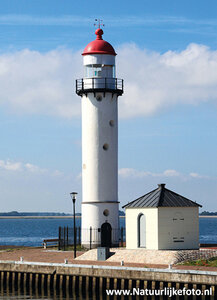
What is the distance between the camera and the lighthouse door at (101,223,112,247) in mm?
50688

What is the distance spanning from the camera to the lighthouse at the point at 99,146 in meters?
50.6

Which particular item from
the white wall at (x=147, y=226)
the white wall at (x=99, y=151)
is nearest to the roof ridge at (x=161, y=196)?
the white wall at (x=147, y=226)

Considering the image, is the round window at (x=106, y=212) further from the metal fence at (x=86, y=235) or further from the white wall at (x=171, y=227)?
the white wall at (x=171, y=227)

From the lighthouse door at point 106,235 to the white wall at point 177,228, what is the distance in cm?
784

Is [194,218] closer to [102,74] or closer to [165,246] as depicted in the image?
[165,246]

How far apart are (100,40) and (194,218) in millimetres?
16573

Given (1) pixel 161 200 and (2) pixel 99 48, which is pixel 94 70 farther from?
(1) pixel 161 200

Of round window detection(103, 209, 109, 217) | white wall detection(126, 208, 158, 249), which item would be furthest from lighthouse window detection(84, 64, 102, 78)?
white wall detection(126, 208, 158, 249)

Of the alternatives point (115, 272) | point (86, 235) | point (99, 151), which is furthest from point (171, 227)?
point (99, 151)

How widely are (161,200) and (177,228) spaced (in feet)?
7.13

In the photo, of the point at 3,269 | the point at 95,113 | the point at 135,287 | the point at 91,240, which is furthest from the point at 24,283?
the point at 95,113

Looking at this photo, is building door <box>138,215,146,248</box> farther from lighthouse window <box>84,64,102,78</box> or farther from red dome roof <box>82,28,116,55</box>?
red dome roof <box>82,28,116,55</box>

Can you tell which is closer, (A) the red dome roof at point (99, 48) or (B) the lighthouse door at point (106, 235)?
(B) the lighthouse door at point (106, 235)

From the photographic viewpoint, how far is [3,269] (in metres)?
41.2
